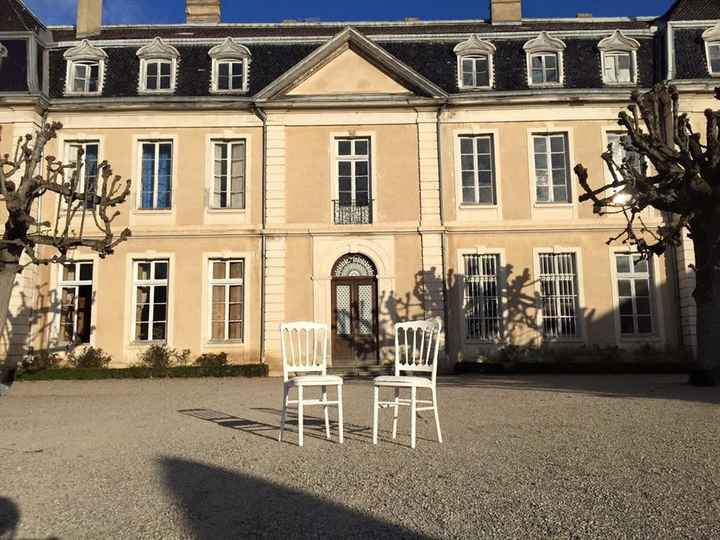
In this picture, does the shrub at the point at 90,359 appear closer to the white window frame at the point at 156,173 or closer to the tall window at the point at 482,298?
the white window frame at the point at 156,173

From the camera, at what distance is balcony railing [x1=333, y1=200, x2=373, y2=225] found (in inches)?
581

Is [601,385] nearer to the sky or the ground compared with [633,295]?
nearer to the ground

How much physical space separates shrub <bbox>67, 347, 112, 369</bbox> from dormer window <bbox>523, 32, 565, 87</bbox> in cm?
1185

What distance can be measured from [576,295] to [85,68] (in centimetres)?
1304

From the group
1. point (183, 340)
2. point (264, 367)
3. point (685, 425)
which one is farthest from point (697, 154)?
point (183, 340)

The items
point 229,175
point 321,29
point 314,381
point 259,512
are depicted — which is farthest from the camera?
point 321,29

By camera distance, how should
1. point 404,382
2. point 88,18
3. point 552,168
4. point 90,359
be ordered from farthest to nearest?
point 88,18 < point 552,168 < point 90,359 < point 404,382

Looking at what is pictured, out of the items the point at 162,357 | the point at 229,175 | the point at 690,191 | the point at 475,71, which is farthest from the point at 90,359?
the point at 690,191

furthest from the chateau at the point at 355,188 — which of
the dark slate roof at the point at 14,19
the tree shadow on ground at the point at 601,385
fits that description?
the tree shadow on ground at the point at 601,385

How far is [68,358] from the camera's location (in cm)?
1408

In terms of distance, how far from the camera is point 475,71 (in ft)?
51.2

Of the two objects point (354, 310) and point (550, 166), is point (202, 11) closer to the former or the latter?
point (354, 310)

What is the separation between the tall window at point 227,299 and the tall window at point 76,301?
2803mm

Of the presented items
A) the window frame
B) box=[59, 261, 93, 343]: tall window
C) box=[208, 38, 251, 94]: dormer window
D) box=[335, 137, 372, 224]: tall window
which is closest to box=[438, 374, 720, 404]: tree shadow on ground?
the window frame
